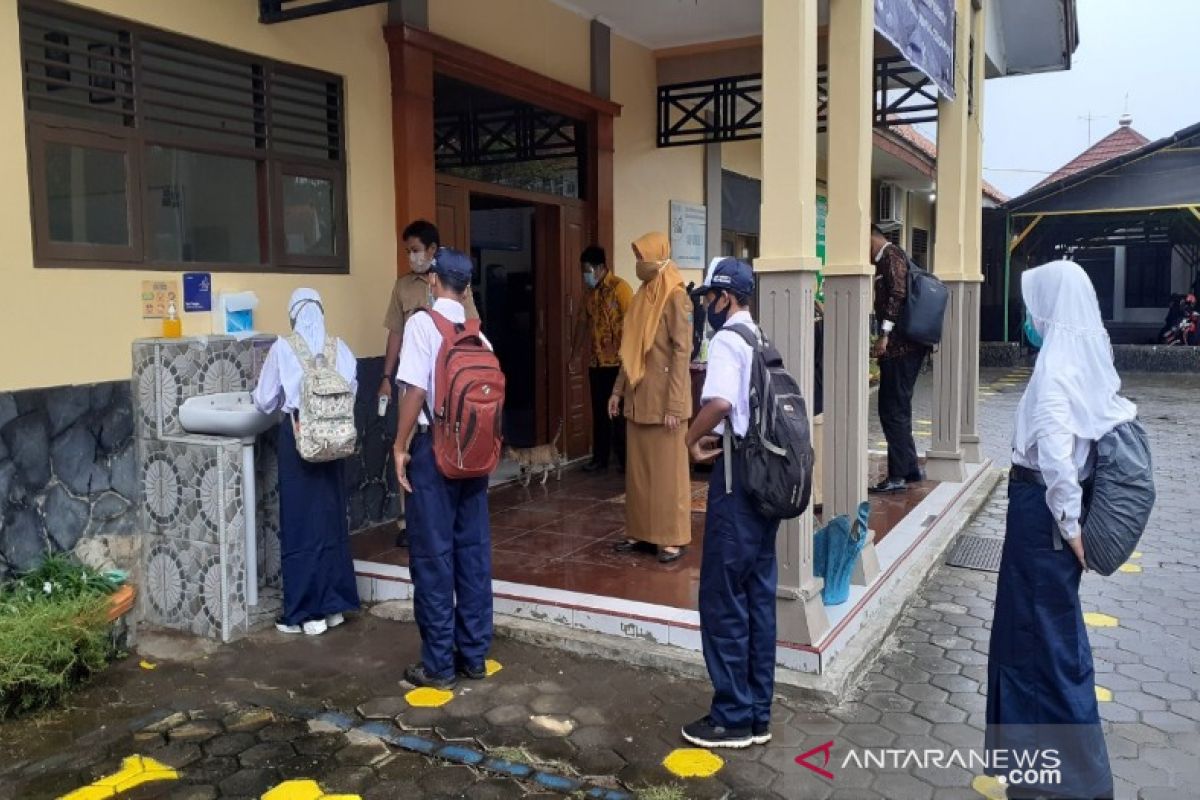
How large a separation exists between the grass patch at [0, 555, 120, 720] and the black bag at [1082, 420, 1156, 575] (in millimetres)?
3628

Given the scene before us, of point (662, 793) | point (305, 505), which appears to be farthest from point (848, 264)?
point (305, 505)

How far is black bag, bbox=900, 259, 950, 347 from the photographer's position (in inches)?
260

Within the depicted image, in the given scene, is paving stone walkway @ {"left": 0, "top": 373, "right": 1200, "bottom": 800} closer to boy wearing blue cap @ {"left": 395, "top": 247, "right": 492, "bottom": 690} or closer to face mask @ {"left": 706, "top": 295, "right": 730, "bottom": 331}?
boy wearing blue cap @ {"left": 395, "top": 247, "right": 492, "bottom": 690}

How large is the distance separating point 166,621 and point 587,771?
7.62ft

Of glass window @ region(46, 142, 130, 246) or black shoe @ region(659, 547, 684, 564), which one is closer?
glass window @ region(46, 142, 130, 246)

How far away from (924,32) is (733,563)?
12.9ft

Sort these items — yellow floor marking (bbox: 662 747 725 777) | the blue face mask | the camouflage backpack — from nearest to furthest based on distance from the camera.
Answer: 1. the blue face mask
2. yellow floor marking (bbox: 662 747 725 777)
3. the camouflage backpack

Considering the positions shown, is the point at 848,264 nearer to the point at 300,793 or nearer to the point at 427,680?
the point at 427,680

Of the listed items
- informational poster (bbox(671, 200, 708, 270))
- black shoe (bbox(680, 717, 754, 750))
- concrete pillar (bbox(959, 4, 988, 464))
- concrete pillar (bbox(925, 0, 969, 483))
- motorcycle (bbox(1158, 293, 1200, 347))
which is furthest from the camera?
motorcycle (bbox(1158, 293, 1200, 347))

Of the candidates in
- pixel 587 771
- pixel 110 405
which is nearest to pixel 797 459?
pixel 587 771

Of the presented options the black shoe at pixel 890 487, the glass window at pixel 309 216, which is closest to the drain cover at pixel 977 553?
the black shoe at pixel 890 487

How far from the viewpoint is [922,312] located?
662 centimetres

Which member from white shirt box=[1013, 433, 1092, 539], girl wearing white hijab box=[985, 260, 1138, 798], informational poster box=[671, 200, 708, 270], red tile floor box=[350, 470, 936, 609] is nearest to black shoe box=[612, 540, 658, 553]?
red tile floor box=[350, 470, 936, 609]

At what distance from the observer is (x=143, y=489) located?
4484 mm
